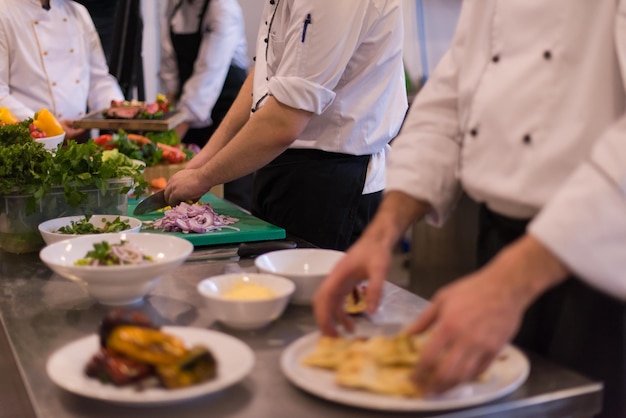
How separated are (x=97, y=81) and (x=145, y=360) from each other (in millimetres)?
3382

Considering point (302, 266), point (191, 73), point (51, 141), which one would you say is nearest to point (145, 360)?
point (302, 266)

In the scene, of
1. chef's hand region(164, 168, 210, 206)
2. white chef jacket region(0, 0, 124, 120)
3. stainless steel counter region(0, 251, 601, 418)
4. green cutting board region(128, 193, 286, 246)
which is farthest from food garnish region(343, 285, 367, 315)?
white chef jacket region(0, 0, 124, 120)

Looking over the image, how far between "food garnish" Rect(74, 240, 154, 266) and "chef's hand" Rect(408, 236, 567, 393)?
615 millimetres

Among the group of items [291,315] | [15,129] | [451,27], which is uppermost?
[451,27]

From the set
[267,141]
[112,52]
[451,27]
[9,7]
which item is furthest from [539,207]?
[451,27]

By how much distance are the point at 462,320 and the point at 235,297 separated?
1.52ft

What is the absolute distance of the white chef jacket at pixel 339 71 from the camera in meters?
1.94

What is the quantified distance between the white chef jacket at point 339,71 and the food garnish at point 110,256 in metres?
0.69

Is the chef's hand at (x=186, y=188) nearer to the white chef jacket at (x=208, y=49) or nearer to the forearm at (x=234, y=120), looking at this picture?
the forearm at (x=234, y=120)

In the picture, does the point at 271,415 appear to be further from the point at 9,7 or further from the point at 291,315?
the point at 9,7

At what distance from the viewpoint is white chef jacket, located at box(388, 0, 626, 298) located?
99cm

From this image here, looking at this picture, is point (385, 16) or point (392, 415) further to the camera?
point (385, 16)

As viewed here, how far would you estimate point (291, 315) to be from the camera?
4.43 feet

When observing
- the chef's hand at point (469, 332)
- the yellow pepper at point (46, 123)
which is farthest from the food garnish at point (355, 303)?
the yellow pepper at point (46, 123)
